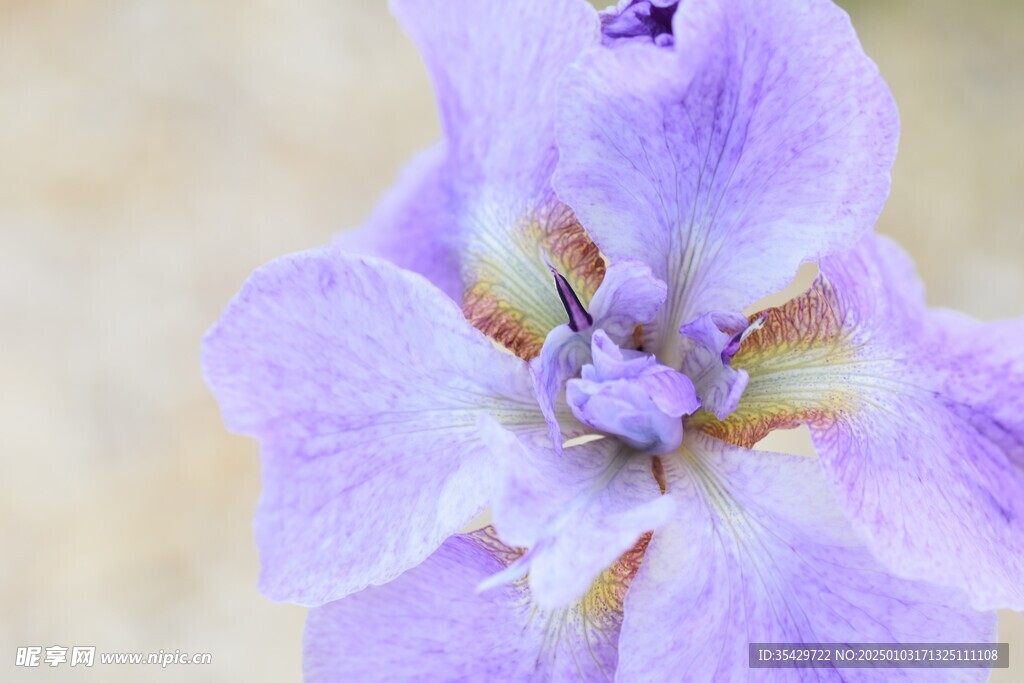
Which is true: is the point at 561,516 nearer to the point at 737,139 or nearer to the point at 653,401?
the point at 653,401

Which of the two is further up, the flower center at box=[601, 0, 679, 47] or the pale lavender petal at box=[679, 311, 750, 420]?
the flower center at box=[601, 0, 679, 47]

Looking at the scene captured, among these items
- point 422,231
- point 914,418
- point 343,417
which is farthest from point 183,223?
point 914,418

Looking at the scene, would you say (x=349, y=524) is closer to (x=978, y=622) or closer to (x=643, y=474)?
(x=643, y=474)

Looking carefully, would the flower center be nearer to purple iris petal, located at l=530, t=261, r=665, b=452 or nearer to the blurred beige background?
purple iris petal, located at l=530, t=261, r=665, b=452

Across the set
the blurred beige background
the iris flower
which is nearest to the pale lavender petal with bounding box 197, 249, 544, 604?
the iris flower

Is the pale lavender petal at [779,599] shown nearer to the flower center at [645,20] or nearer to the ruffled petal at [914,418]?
the ruffled petal at [914,418]

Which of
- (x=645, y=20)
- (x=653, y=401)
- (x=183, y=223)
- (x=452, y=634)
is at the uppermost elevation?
(x=645, y=20)

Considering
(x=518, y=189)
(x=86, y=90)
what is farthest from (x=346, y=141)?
(x=518, y=189)
